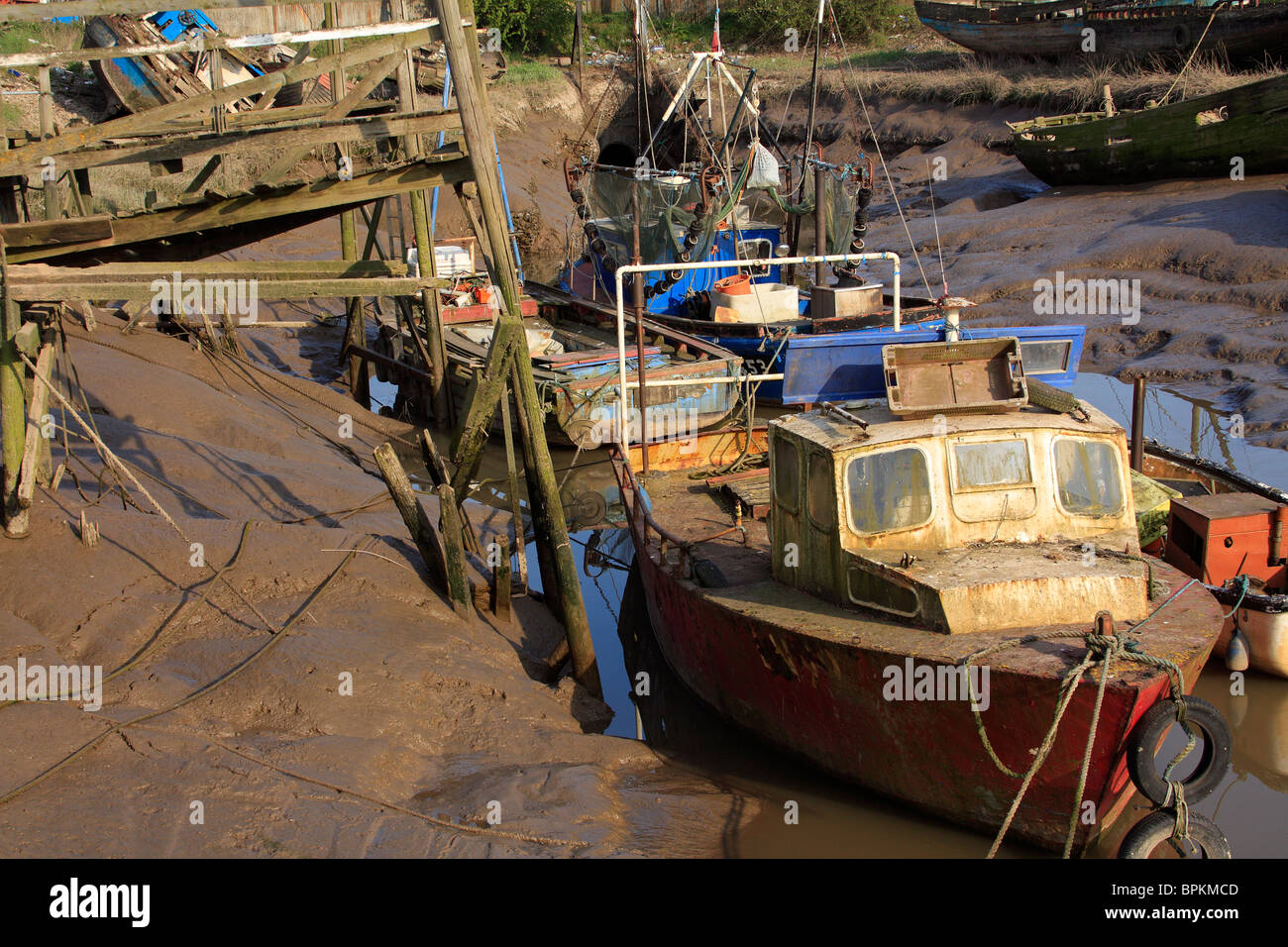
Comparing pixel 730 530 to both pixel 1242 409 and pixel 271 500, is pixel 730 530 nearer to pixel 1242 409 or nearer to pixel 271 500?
pixel 271 500

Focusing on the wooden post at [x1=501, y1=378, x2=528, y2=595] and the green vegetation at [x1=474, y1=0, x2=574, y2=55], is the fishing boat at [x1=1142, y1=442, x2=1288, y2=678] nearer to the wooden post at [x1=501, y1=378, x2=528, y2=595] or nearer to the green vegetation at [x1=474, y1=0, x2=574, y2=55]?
the wooden post at [x1=501, y1=378, x2=528, y2=595]

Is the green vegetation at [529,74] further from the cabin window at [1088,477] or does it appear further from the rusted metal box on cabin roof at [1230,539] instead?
the cabin window at [1088,477]

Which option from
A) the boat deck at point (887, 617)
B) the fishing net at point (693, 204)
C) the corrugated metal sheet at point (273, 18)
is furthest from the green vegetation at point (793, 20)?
the boat deck at point (887, 617)

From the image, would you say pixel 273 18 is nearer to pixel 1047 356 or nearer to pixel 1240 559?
pixel 1047 356

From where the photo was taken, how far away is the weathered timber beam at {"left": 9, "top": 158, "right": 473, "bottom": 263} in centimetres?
814

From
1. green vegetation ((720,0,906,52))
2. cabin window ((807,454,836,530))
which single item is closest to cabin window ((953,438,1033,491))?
cabin window ((807,454,836,530))

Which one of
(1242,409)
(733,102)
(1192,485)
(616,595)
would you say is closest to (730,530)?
(616,595)

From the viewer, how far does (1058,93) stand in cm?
3262

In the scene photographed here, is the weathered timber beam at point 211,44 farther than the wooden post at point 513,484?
No

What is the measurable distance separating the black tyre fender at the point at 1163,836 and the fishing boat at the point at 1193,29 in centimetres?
2748

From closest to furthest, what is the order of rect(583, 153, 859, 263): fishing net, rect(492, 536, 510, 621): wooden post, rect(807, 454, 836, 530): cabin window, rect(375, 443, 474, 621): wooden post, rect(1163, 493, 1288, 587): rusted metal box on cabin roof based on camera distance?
1. rect(807, 454, 836, 530): cabin window
2. rect(375, 443, 474, 621): wooden post
3. rect(1163, 493, 1288, 587): rusted metal box on cabin roof
4. rect(492, 536, 510, 621): wooden post
5. rect(583, 153, 859, 263): fishing net

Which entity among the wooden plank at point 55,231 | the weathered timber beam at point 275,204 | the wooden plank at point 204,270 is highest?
the weathered timber beam at point 275,204

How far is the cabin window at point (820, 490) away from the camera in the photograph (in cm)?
727

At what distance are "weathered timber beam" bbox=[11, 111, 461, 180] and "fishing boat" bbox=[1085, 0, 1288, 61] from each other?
26579 mm
